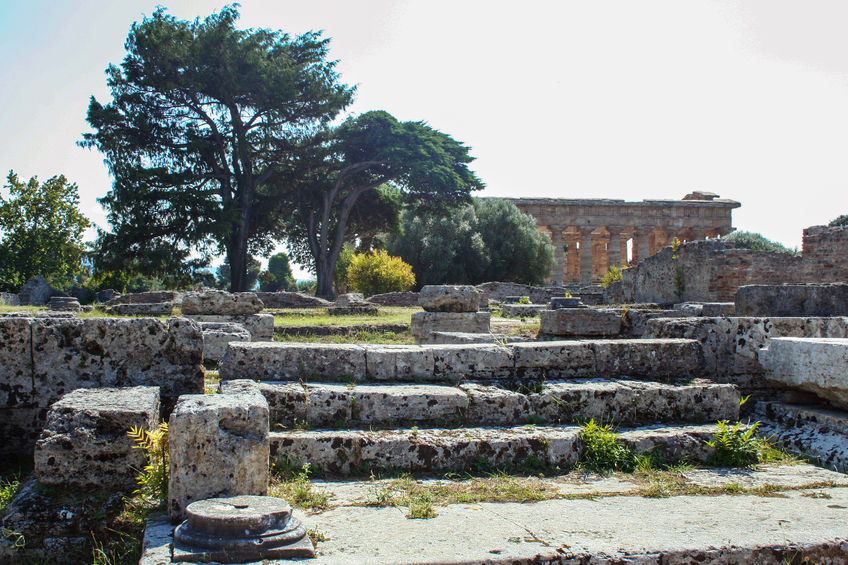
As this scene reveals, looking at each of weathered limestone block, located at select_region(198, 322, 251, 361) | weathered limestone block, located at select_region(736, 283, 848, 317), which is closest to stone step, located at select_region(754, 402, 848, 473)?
weathered limestone block, located at select_region(736, 283, 848, 317)

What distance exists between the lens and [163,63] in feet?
100

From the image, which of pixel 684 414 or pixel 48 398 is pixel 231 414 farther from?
pixel 684 414

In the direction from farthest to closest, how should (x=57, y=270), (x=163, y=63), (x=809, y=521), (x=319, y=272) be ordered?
(x=57, y=270) < (x=319, y=272) < (x=163, y=63) < (x=809, y=521)

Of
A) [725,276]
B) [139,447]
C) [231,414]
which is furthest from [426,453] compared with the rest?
[725,276]

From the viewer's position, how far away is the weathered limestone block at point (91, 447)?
11.9ft

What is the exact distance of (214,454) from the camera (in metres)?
3.33

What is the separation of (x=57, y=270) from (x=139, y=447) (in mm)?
45827

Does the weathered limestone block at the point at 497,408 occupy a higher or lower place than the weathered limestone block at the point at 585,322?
lower

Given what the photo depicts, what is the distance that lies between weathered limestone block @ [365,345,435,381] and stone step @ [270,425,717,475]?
0.87 m

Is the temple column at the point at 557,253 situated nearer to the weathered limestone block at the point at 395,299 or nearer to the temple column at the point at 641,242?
the temple column at the point at 641,242

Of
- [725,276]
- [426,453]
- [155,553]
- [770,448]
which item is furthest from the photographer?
[725,276]

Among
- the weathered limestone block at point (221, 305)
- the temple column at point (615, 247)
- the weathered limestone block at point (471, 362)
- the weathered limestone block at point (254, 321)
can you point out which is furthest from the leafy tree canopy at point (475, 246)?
the weathered limestone block at point (471, 362)

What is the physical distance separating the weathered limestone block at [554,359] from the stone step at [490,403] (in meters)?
0.19

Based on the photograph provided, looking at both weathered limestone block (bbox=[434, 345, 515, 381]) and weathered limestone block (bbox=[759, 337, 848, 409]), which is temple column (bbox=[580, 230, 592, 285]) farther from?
weathered limestone block (bbox=[434, 345, 515, 381])
